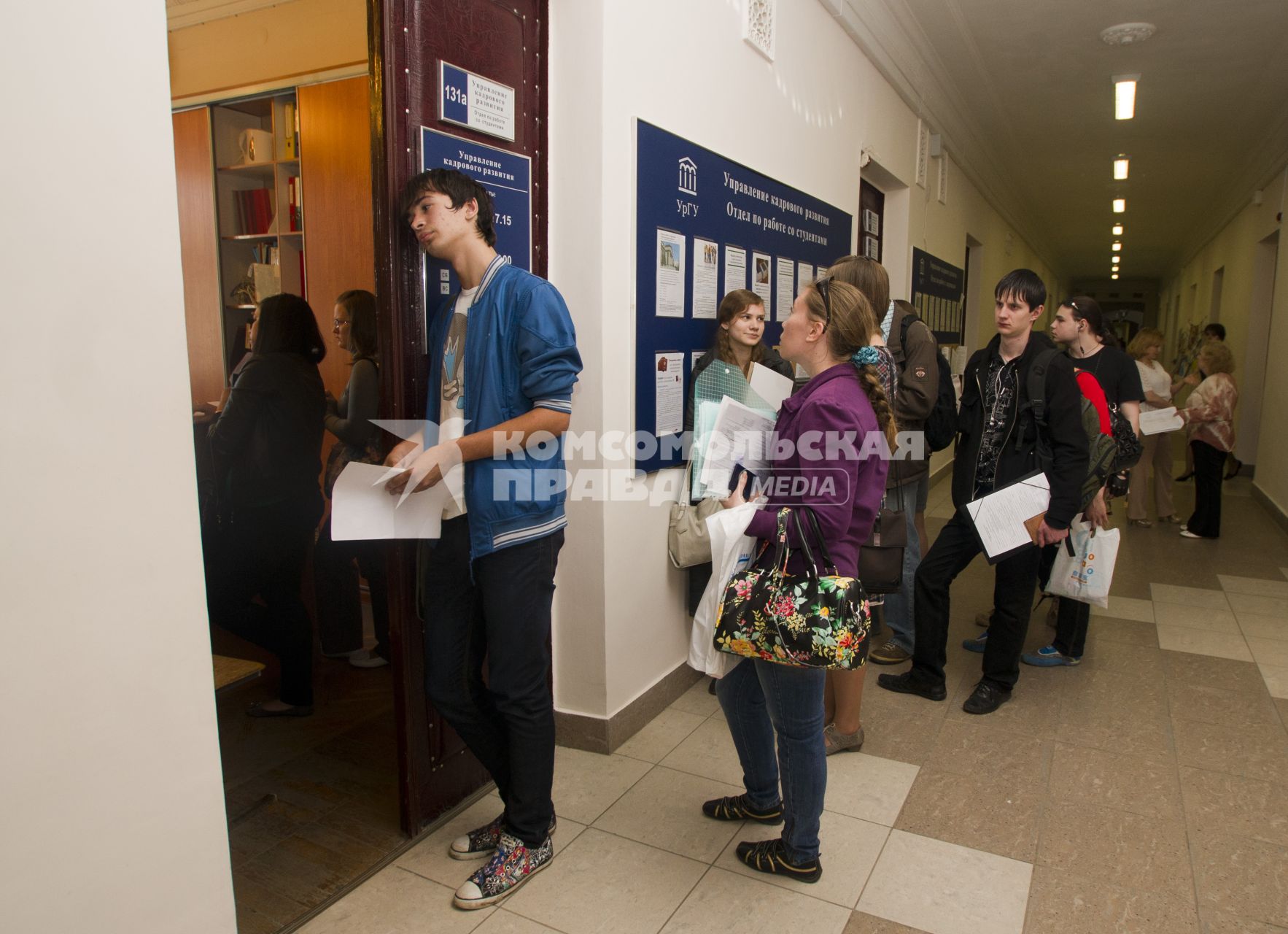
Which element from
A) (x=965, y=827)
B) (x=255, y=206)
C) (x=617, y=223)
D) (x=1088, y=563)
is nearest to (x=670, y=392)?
(x=617, y=223)

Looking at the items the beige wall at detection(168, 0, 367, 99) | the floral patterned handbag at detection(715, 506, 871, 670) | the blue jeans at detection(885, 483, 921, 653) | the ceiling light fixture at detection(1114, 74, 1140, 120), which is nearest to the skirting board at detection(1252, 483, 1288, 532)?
the ceiling light fixture at detection(1114, 74, 1140, 120)

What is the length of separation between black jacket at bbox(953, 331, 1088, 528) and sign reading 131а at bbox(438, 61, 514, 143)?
1.79 metres

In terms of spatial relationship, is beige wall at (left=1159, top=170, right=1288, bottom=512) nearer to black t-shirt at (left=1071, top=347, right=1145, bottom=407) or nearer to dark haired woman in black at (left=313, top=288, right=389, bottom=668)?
black t-shirt at (left=1071, top=347, right=1145, bottom=407)

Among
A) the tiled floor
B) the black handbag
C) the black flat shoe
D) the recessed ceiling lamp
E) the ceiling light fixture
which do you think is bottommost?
the black flat shoe

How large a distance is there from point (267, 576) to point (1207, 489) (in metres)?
6.24

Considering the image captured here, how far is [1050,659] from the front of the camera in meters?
3.63

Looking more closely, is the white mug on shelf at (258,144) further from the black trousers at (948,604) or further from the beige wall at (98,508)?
the black trousers at (948,604)

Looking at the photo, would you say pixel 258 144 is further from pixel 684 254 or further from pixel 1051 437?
pixel 1051 437

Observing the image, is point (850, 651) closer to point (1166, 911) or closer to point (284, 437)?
point (1166, 911)

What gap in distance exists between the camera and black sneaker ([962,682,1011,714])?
123 inches

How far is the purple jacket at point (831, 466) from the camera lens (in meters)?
1.77

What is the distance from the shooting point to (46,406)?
48.6 inches

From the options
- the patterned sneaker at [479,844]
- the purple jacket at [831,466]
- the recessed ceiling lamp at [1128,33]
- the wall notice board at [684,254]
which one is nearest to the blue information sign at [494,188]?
the wall notice board at [684,254]

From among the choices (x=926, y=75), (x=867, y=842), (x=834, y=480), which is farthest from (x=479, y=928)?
(x=926, y=75)
